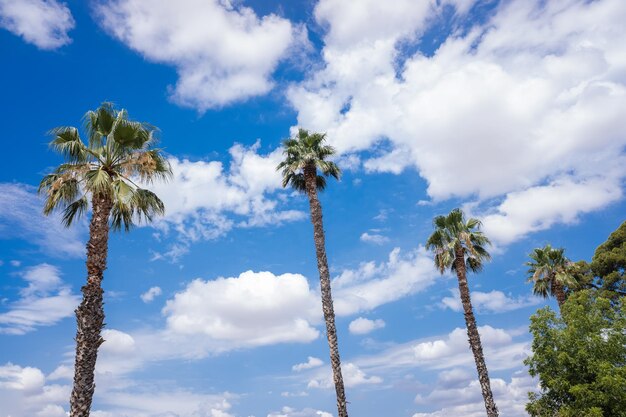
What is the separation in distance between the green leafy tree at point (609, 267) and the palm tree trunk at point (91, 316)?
1486 inches

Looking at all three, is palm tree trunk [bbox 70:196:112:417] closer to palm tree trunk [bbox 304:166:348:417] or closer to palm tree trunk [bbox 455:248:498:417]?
palm tree trunk [bbox 304:166:348:417]

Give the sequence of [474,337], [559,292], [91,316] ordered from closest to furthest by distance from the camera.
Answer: [91,316]
[474,337]
[559,292]

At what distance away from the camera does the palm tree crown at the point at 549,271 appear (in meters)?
39.8

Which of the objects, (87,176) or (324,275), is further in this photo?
(324,275)

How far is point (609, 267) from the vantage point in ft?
140

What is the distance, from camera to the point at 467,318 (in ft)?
98.1

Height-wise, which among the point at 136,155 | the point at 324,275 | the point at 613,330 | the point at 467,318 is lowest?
the point at 613,330

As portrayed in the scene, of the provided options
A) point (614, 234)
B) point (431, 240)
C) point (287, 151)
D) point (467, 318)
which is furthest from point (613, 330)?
point (614, 234)

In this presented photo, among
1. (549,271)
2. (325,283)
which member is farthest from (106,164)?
(549,271)

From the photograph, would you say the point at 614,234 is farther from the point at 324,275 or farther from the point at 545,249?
the point at 324,275

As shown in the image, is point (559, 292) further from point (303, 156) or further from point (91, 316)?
point (91, 316)

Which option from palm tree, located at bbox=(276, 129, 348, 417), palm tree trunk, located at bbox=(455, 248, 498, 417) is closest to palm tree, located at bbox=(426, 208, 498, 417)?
palm tree trunk, located at bbox=(455, 248, 498, 417)

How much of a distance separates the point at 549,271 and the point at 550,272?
108 mm

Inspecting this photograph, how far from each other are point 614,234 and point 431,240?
2114 centimetres
